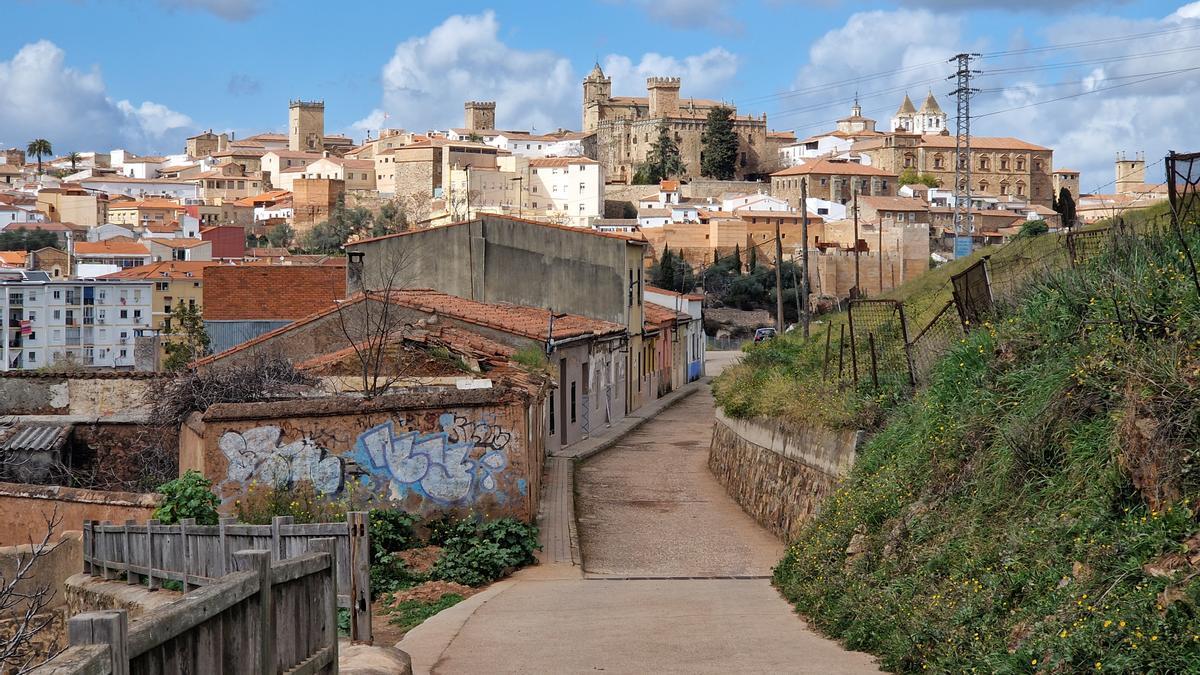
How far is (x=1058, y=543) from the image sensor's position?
7883 millimetres

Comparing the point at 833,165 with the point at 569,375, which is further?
the point at 833,165

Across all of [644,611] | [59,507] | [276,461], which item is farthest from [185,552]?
[59,507]

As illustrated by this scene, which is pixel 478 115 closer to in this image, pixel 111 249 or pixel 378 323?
pixel 111 249

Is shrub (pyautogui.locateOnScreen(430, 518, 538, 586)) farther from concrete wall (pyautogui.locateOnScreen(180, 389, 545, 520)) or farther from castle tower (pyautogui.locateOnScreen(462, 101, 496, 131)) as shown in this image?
castle tower (pyautogui.locateOnScreen(462, 101, 496, 131))

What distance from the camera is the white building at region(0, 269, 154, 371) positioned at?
63.8m

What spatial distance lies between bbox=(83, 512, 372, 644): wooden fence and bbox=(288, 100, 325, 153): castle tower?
187950mm

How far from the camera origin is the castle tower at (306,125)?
642ft

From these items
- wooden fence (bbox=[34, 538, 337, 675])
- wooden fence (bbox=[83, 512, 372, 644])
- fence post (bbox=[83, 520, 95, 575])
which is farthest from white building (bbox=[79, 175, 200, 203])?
wooden fence (bbox=[34, 538, 337, 675])

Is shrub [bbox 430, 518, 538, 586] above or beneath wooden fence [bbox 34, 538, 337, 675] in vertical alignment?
beneath

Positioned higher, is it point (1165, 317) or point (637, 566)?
point (1165, 317)

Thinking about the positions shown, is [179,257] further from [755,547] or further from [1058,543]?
[1058,543]

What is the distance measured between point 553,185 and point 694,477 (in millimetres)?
113184

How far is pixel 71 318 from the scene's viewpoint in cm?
6781

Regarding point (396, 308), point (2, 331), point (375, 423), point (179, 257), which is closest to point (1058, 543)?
point (375, 423)
